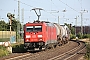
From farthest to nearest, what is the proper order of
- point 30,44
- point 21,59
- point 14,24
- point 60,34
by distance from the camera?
point 14,24 < point 60,34 < point 30,44 < point 21,59

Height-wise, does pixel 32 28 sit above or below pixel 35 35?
above

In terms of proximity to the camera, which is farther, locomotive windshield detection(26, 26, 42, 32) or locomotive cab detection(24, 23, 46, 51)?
locomotive windshield detection(26, 26, 42, 32)

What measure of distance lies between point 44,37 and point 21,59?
8011mm

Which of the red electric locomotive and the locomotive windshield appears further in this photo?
the locomotive windshield

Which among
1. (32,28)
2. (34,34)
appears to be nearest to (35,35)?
(34,34)

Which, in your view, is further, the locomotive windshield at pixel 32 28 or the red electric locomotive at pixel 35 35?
the locomotive windshield at pixel 32 28

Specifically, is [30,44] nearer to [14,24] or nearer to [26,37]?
[26,37]

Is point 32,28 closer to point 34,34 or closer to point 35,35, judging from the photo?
point 34,34

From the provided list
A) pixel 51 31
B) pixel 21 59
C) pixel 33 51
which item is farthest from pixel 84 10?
pixel 21 59

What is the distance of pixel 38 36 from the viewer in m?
27.8

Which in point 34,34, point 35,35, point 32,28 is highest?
point 32,28

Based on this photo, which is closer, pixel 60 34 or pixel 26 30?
pixel 26 30

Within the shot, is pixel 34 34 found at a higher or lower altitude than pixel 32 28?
lower

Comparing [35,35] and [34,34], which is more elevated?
[34,34]
